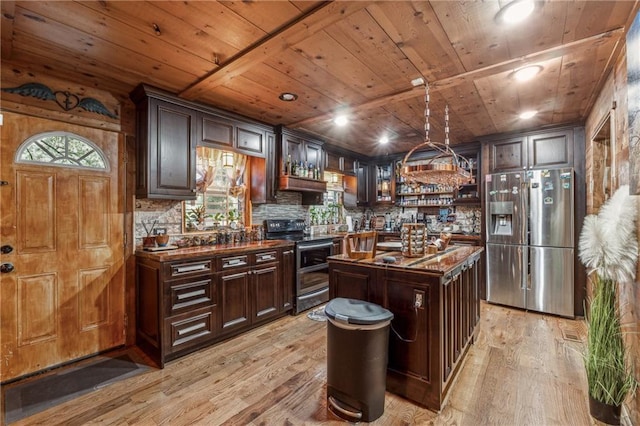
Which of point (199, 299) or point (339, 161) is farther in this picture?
point (339, 161)

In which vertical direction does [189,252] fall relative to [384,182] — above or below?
below

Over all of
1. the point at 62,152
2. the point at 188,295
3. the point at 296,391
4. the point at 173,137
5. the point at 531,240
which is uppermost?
the point at 173,137

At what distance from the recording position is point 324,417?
192cm

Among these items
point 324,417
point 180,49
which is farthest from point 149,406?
point 180,49

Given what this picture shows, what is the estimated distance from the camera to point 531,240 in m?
3.96

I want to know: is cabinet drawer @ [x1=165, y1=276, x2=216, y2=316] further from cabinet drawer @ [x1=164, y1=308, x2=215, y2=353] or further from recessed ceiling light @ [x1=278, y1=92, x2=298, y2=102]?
recessed ceiling light @ [x1=278, y1=92, x2=298, y2=102]

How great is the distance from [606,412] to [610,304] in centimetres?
69

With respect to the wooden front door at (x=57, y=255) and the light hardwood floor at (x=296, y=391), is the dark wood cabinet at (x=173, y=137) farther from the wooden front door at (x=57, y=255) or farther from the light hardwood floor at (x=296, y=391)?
the light hardwood floor at (x=296, y=391)

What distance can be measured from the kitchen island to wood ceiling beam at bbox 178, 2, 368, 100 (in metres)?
1.67

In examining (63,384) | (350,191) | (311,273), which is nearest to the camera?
(63,384)

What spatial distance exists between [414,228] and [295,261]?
5.85ft

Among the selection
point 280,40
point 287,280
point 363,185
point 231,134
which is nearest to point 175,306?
point 287,280

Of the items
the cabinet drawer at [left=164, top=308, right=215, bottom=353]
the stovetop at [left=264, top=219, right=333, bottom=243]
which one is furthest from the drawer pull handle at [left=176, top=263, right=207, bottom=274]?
the stovetop at [left=264, top=219, right=333, bottom=243]

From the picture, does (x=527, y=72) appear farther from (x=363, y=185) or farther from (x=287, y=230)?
(x=363, y=185)
